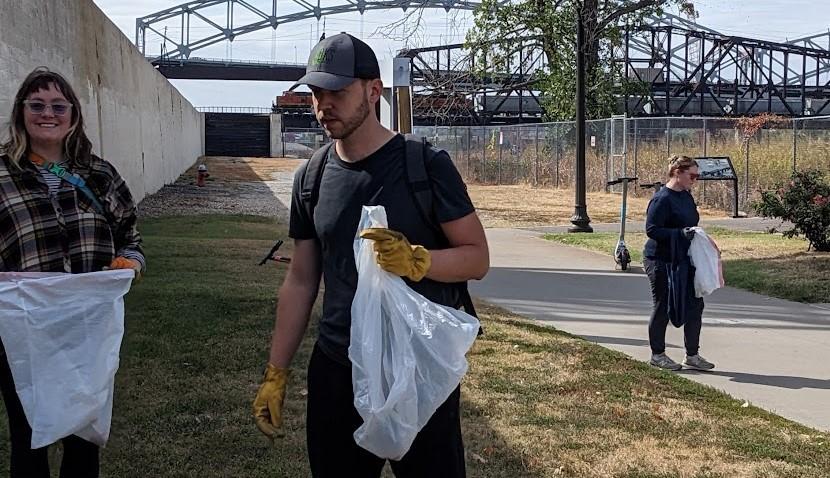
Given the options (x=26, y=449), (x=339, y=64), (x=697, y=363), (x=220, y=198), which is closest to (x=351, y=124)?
(x=339, y=64)

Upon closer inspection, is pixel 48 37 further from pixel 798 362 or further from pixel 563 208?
pixel 563 208

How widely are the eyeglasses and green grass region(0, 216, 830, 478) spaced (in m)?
1.80

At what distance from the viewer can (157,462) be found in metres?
4.47

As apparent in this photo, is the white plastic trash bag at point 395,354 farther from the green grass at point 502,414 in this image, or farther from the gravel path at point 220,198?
the gravel path at point 220,198

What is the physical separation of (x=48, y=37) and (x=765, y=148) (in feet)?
55.6

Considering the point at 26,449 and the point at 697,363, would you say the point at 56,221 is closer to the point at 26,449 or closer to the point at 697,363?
the point at 26,449

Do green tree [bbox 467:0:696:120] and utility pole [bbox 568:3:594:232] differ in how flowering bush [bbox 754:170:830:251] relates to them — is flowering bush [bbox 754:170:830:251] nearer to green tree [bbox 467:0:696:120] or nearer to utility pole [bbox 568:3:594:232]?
utility pole [bbox 568:3:594:232]

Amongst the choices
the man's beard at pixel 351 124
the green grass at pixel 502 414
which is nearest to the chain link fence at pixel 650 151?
the green grass at pixel 502 414

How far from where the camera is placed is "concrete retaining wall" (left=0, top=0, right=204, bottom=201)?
826 centimetres

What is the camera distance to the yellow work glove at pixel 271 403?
9.71 feet

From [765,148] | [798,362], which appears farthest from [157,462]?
[765,148]

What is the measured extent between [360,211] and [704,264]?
4553 mm

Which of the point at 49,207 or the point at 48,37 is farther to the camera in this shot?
the point at 48,37

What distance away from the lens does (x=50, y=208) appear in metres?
3.31
